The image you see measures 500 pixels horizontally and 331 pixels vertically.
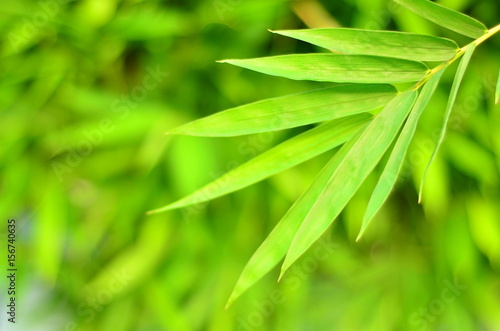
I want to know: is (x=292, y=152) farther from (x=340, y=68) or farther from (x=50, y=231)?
(x=50, y=231)

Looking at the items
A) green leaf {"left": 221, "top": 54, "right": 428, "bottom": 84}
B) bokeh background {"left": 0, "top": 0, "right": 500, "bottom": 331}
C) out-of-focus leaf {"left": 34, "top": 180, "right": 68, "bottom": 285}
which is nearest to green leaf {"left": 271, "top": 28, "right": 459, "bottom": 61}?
green leaf {"left": 221, "top": 54, "right": 428, "bottom": 84}

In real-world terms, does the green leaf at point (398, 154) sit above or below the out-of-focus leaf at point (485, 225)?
above

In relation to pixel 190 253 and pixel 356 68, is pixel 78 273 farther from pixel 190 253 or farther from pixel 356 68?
pixel 356 68

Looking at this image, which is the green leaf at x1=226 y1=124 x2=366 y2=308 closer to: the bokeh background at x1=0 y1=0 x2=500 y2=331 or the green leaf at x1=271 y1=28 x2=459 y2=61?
the green leaf at x1=271 y1=28 x2=459 y2=61

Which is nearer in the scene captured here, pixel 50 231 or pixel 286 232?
pixel 286 232

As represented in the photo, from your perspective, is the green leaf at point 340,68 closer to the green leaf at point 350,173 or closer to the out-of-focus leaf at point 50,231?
the green leaf at point 350,173

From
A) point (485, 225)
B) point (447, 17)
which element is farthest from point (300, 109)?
point (485, 225)

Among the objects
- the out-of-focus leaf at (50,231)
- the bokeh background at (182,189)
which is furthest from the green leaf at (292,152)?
the out-of-focus leaf at (50,231)
